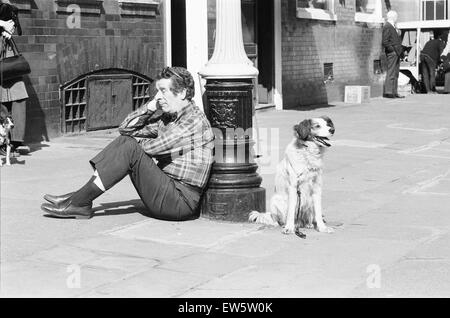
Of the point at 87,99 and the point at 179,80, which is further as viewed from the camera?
the point at 87,99

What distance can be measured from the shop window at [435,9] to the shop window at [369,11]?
20.6ft

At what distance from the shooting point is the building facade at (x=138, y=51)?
12.8 m

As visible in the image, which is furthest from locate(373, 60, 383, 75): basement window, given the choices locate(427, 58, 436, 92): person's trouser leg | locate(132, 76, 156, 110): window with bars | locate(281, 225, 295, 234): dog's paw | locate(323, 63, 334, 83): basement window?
locate(281, 225, 295, 234): dog's paw

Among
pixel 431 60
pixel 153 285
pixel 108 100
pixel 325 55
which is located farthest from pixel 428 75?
pixel 153 285

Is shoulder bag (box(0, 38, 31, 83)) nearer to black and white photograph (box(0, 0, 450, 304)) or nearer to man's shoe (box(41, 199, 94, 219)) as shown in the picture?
black and white photograph (box(0, 0, 450, 304))

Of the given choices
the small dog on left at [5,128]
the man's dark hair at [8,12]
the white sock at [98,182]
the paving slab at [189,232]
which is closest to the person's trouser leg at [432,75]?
the man's dark hair at [8,12]

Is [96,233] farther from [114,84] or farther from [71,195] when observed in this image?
[114,84]

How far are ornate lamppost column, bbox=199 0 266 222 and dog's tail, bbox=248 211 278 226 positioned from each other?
9 centimetres

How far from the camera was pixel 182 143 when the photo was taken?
7.50 meters

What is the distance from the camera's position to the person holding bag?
1127 centimetres

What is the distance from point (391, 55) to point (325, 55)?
3.02 m

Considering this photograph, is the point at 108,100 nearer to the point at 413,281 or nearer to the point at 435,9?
the point at 413,281
